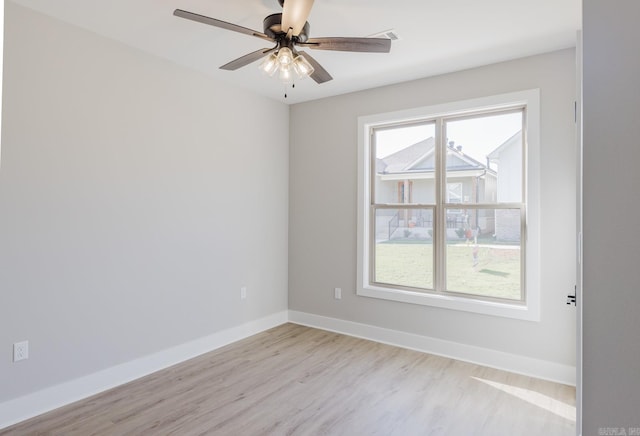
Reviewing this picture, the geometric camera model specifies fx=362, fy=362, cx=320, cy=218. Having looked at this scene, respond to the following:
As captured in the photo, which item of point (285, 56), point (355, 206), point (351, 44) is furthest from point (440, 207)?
point (285, 56)

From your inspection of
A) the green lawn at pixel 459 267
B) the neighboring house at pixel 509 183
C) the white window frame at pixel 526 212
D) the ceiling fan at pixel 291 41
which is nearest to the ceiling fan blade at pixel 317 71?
the ceiling fan at pixel 291 41

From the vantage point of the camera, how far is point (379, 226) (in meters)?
4.13

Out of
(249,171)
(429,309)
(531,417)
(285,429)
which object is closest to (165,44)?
(249,171)

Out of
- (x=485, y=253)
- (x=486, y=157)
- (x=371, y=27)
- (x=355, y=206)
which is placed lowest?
(x=485, y=253)

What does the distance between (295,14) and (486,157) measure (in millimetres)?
2384

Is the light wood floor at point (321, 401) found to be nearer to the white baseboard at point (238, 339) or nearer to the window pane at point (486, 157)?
the white baseboard at point (238, 339)

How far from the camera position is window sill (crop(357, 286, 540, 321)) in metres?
3.13

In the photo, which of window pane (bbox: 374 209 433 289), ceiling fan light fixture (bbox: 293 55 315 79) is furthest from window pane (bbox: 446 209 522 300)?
ceiling fan light fixture (bbox: 293 55 315 79)

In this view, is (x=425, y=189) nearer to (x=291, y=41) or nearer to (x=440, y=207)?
(x=440, y=207)

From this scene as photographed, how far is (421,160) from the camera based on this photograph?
12.6 ft

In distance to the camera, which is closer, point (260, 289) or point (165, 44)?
point (165, 44)

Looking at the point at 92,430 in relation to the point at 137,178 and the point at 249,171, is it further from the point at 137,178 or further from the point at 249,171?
the point at 249,171

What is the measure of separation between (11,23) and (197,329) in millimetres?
2762

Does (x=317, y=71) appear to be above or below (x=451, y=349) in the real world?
above
